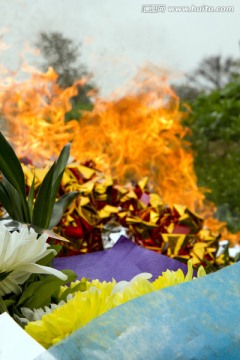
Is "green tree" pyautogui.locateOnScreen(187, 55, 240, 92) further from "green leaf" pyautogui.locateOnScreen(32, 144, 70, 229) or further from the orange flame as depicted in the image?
"green leaf" pyautogui.locateOnScreen(32, 144, 70, 229)

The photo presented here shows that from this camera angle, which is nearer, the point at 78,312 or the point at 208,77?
the point at 78,312

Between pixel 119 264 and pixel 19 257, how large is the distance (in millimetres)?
190

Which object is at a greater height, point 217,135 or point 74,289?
point 74,289

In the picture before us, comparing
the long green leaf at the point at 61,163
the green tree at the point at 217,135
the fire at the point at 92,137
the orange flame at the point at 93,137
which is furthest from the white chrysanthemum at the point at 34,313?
the green tree at the point at 217,135

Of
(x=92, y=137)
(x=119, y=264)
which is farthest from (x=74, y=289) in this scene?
(x=92, y=137)

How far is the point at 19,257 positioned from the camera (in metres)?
0.44

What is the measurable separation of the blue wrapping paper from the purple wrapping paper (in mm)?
240

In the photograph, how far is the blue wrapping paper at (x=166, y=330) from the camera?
1.01 feet

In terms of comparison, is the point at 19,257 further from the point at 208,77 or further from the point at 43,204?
the point at 208,77

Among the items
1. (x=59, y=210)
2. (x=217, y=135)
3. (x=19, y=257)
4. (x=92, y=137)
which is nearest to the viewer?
(x=19, y=257)

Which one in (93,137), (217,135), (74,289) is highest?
(74,289)

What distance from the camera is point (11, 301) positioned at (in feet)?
1.48

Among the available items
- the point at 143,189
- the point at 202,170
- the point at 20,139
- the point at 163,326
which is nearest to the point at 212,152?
the point at 202,170

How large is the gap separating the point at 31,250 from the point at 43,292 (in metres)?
0.04
